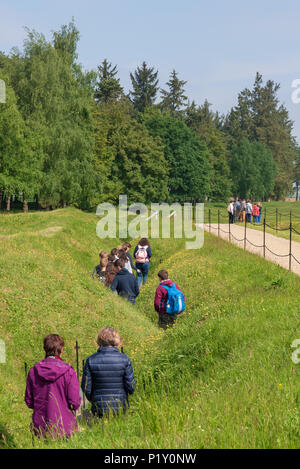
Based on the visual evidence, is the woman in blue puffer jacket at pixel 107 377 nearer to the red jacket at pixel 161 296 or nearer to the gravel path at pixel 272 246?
the red jacket at pixel 161 296

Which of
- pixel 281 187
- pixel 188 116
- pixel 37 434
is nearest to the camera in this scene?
pixel 37 434

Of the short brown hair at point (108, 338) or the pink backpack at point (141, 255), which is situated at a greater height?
the short brown hair at point (108, 338)

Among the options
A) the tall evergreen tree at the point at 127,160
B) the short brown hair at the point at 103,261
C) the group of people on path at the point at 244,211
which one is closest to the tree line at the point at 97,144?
the tall evergreen tree at the point at 127,160

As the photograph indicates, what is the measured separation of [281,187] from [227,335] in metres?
104

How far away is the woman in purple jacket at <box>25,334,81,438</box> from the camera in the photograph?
17.6 feet

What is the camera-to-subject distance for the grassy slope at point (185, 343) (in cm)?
514

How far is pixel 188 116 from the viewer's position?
9106 centimetres

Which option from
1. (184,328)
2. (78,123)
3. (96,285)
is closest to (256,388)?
(184,328)

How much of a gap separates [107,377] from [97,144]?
53439 mm

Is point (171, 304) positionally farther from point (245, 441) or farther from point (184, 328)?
point (245, 441)

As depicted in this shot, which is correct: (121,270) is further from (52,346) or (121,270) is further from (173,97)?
(173,97)

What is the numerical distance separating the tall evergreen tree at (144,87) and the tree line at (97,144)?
18cm

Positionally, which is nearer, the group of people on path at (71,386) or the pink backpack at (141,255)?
the group of people on path at (71,386)

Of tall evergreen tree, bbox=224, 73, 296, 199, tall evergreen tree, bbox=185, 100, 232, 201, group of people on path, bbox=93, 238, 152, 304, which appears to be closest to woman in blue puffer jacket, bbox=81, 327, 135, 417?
group of people on path, bbox=93, 238, 152, 304
